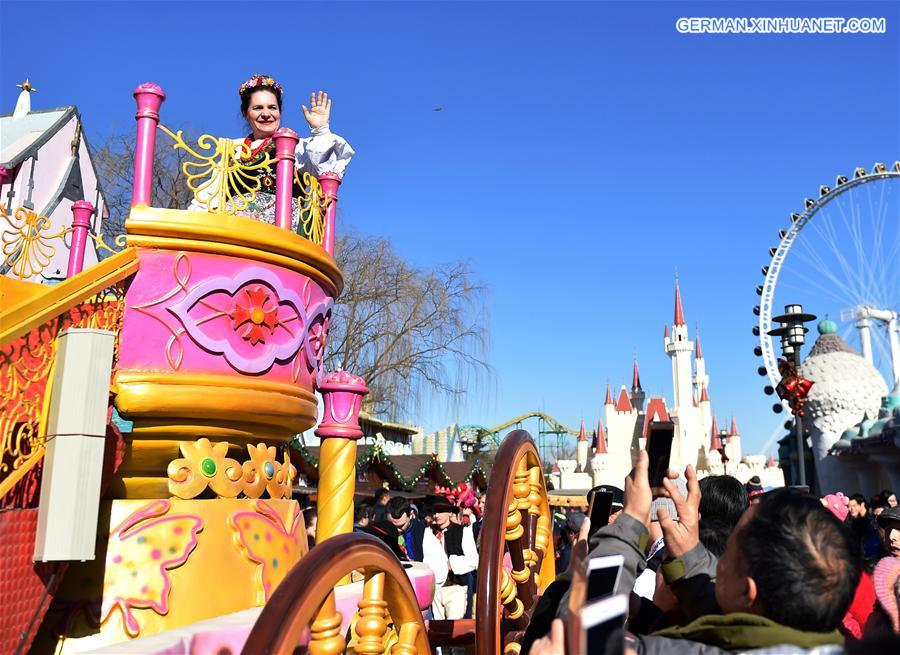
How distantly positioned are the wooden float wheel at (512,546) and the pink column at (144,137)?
229cm

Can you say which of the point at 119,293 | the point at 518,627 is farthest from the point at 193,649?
the point at 119,293

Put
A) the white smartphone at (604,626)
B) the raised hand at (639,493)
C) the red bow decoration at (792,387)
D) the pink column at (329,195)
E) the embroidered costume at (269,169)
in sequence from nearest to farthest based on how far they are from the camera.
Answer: the white smartphone at (604,626), the raised hand at (639,493), the embroidered costume at (269,169), the pink column at (329,195), the red bow decoration at (792,387)

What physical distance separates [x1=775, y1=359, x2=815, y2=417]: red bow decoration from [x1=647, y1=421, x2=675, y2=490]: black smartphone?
34.8ft

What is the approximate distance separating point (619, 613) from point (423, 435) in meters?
36.1

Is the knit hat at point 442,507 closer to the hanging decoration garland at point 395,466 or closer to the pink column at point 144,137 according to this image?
the hanging decoration garland at point 395,466

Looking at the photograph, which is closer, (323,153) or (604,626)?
(604,626)

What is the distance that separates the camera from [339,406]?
469cm

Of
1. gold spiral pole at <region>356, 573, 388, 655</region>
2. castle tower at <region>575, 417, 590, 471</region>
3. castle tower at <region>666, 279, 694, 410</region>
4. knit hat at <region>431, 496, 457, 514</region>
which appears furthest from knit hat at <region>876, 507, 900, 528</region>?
castle tower at <region>575, 417, 590, 471</region>

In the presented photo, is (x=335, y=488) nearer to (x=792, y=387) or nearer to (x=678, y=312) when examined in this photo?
(x=792, y=387)

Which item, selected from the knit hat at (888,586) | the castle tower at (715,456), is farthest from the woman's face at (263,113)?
the castle tower at (715,456)

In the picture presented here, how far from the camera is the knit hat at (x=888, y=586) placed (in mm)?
3143

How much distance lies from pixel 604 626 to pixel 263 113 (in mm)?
4503

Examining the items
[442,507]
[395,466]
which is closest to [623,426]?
[395,466]

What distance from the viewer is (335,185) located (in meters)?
4.90
